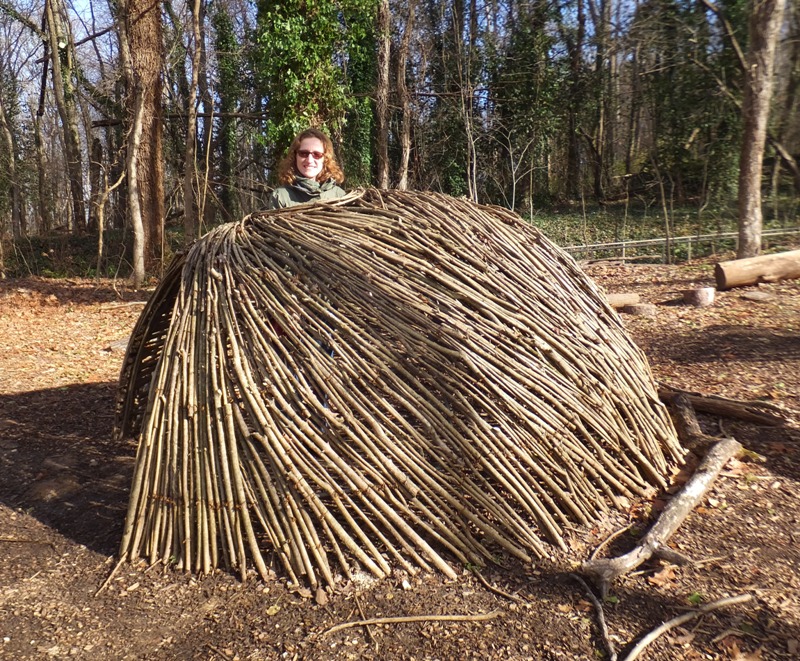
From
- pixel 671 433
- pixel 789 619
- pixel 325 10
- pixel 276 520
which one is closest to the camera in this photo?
pixel 789 619

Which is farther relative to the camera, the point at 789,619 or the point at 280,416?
the point at 280,416

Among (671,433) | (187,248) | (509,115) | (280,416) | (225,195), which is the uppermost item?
(509,115)

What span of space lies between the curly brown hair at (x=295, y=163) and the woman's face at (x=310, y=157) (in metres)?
0.03

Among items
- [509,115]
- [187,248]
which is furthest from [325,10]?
[187,248]

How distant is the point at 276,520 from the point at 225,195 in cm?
1830

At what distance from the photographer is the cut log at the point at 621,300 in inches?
281

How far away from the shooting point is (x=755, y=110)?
8.49m

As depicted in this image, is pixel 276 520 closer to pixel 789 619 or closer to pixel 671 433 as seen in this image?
pixel 789 619

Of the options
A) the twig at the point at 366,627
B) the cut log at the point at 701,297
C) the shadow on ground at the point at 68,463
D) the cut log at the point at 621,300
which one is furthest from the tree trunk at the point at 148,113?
the twig at the point at 366,627

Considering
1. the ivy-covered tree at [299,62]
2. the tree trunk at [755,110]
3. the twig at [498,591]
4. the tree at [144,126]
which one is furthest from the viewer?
the ivy-covered tree at [299,62]

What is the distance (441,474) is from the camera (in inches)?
103

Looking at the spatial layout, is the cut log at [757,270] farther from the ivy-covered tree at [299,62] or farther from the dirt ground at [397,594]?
the ivy-covered tree at [299,62]

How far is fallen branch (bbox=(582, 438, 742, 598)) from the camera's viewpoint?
246 centimetres

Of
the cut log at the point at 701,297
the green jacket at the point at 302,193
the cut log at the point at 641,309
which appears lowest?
the cut log at the point at 641,309
